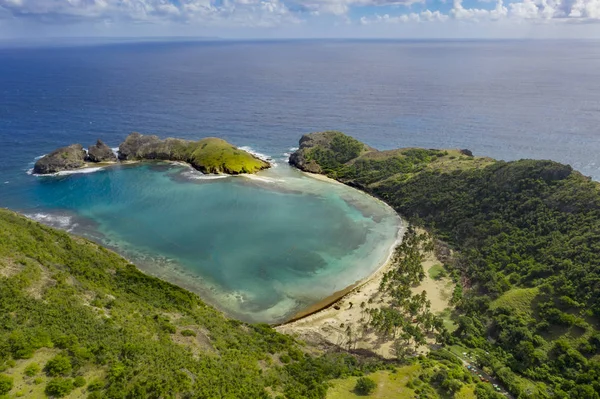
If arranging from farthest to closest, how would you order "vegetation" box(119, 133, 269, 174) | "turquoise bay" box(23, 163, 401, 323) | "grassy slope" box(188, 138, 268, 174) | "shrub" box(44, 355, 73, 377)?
"vegetation" box(119, 133, 269, 174) → "grassy slope" box(188, 138, 268, 174) → "turquoise bay" box(23, 163, 401, 323) → "shrub" box(44, 355, 73, 377)

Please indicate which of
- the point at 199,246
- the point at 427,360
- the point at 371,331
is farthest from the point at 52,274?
the point at 427,360

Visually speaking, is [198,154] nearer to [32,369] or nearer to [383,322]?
[383,322]

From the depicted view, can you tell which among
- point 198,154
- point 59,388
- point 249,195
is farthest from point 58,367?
point 198,154

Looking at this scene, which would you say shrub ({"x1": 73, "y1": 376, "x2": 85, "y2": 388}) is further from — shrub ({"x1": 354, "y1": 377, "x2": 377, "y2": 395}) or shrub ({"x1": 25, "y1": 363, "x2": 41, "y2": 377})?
shrub ({"x1": 354, "y1": 377, "x2": 377, "y2": 395})

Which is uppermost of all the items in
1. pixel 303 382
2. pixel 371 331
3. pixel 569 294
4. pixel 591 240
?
pixel 591 240

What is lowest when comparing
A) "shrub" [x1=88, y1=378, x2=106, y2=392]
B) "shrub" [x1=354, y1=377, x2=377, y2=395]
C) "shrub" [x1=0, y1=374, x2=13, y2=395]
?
"shrub" [x1=354, y1=377, x2=377, y2=395]

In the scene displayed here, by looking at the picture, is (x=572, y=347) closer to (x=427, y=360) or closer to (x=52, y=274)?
→ (x=427, y=360)

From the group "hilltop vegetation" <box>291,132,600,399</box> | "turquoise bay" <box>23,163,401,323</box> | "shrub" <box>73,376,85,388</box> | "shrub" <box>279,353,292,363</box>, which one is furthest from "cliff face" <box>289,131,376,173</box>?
"shrub" <box>73,376,85,388</box>
